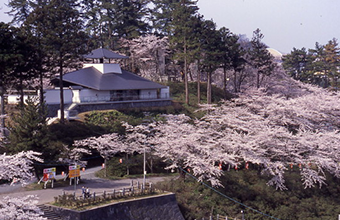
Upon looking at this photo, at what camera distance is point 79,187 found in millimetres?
23453

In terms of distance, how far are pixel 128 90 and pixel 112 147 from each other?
15322mm

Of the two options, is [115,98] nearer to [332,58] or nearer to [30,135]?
[30,135]

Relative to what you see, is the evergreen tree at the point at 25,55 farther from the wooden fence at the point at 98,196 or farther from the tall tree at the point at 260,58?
the tall tree at the point at 260,58

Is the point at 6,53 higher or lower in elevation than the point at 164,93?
higher

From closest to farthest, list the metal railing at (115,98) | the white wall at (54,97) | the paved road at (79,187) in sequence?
1. the paved road at (79,187)
2. the white wall at (54,97)
3. the metal railing at (115,98)

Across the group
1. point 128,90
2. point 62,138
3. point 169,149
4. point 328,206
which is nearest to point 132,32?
point 128,90

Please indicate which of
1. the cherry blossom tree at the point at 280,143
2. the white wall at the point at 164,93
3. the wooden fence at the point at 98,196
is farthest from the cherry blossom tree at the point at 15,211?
the white wall at the point at 164,93

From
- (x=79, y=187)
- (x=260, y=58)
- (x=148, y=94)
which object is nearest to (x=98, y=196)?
(x=79, y=187)

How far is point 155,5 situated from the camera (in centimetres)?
6581

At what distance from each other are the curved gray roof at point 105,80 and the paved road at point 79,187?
14045 millimetres

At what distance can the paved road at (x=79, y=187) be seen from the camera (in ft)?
70.5

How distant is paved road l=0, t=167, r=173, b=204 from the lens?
21.5 m

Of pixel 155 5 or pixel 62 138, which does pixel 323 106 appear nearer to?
pixel 62 138

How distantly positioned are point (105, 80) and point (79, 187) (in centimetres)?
2024
